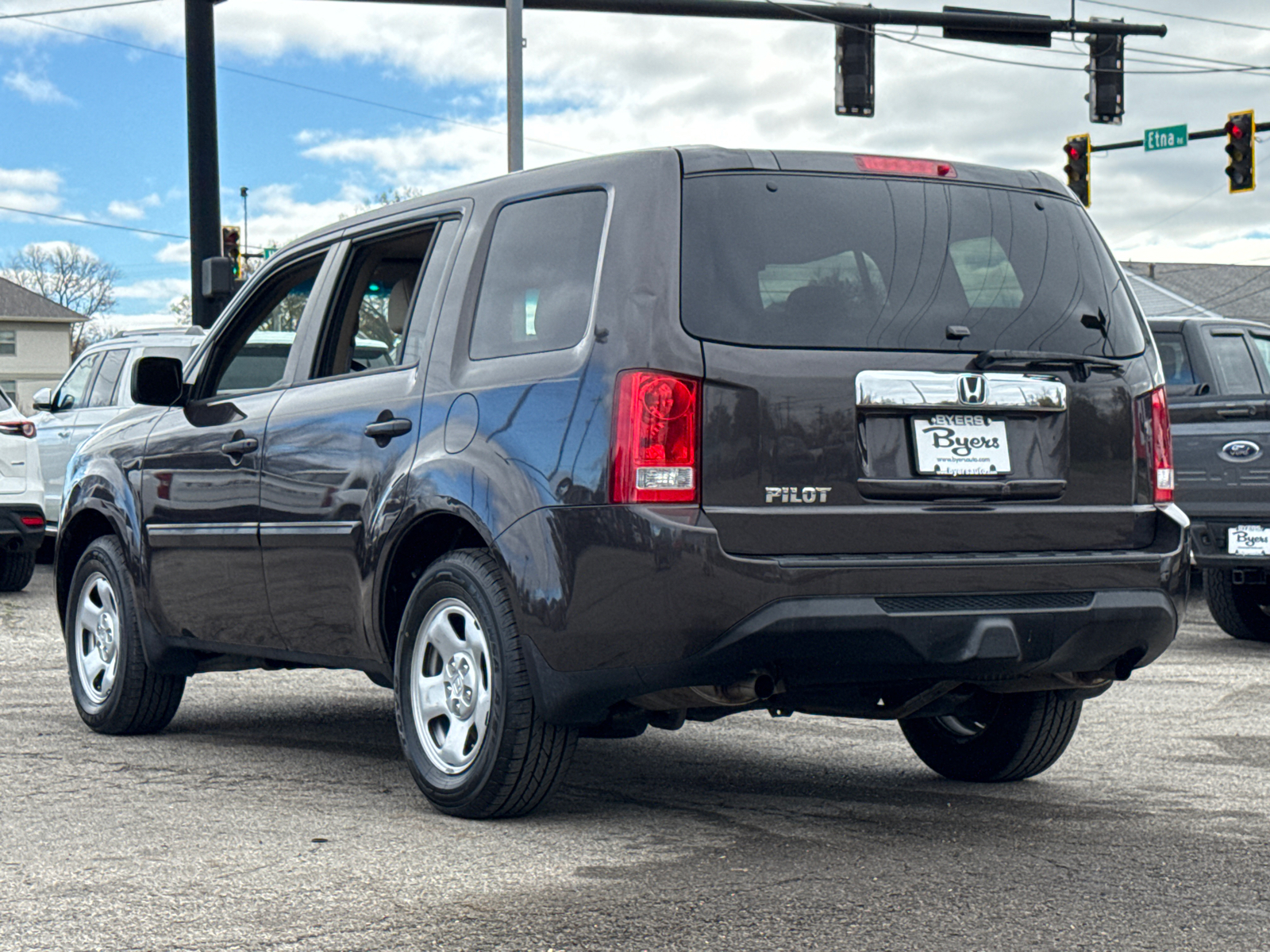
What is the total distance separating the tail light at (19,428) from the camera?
527 inches

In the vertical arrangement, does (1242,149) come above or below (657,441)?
above

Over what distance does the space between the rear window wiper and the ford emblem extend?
18.0 feet

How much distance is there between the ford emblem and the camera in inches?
397

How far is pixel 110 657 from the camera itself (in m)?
7.04

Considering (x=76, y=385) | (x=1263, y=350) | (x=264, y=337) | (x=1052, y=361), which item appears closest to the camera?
(x=1052, y=361)

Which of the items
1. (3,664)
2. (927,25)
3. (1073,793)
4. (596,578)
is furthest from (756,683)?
(927,25)

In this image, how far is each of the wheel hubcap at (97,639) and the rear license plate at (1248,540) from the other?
20.6ft

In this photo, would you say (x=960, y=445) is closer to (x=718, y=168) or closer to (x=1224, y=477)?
(x=718, y=168)

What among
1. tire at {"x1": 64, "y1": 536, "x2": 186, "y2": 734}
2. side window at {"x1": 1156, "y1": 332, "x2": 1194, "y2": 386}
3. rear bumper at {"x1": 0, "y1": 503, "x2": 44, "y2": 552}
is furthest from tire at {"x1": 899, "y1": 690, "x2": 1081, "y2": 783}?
rear bumper at {"x1": 0, "y1": 503, "x2": 44, "y2": 552}

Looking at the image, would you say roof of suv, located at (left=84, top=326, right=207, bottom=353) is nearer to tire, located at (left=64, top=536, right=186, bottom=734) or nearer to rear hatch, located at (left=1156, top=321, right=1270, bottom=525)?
tire, located at (left=64, top=536, right=186, bottom=734)

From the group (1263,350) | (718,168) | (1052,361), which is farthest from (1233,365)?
(718,168)

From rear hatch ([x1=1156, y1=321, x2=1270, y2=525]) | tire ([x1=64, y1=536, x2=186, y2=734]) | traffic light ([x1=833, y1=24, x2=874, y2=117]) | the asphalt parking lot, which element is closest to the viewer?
the asphalt parking lot

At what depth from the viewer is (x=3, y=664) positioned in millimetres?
9266

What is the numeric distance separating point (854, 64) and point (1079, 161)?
644 centimetres
